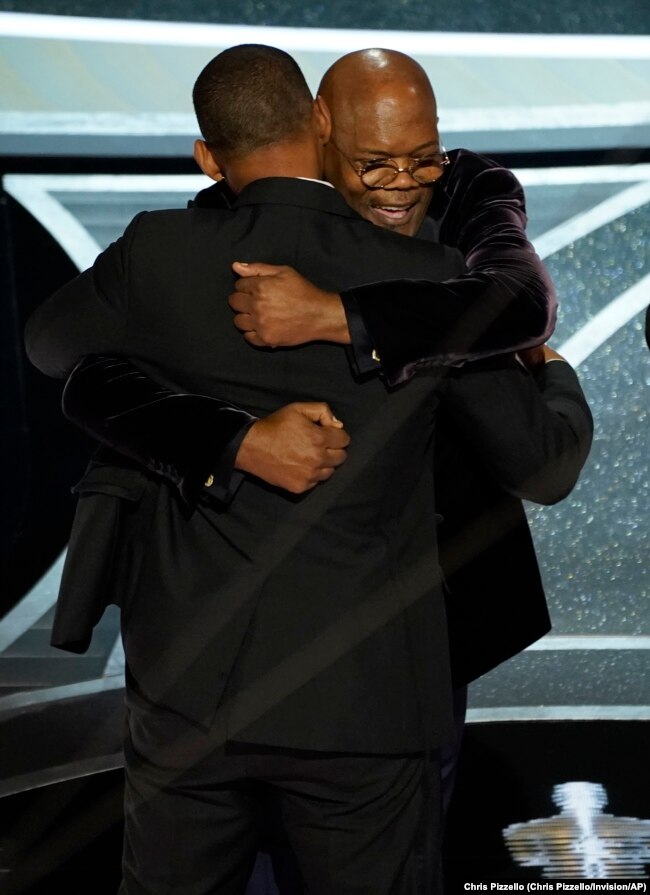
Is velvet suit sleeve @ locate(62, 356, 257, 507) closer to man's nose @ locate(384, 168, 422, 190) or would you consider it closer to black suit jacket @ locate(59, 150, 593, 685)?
black suit jacket @ locate(59, 150, 593, 685)

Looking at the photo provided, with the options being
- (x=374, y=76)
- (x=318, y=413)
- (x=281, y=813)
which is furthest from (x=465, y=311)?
(x=281, y=813)

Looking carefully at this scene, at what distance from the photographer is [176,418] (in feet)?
4.16

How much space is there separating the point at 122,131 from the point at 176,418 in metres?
1.85

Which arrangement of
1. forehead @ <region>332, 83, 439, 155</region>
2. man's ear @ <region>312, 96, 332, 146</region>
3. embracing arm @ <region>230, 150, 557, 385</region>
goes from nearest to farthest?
embracing arm @ <region>230, 150, 557, 385</region> < man's ear @ <region>312, 96, 332, 146</region> < forehead @ <region>332, 83, 439, 155</region>

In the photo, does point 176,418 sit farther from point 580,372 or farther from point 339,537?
point 580,372

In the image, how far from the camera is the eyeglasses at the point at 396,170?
4.77ft

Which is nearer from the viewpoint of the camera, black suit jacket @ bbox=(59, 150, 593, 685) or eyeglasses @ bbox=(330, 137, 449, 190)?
black suit jacket @ bbox=(59, 150, 593, 685)

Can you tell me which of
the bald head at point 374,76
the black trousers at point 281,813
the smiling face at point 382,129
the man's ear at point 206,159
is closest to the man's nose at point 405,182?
the smiling face at point 382,129

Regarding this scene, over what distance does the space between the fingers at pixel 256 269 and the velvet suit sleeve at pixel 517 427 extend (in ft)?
0.73

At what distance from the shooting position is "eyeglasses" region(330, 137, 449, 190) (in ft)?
4.77

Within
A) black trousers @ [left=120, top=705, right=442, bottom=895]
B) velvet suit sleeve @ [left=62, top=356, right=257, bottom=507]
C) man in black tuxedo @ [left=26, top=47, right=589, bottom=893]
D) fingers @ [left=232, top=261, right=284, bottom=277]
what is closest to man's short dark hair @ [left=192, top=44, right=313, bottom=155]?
man in black tuxedo @ [left=26, top=47, right=589, bottom=893]

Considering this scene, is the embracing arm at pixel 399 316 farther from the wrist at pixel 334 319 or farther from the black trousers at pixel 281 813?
the black trousers at pixel 281 813

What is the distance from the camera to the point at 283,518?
1.27 metres

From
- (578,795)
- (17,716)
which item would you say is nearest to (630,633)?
(578,795)
